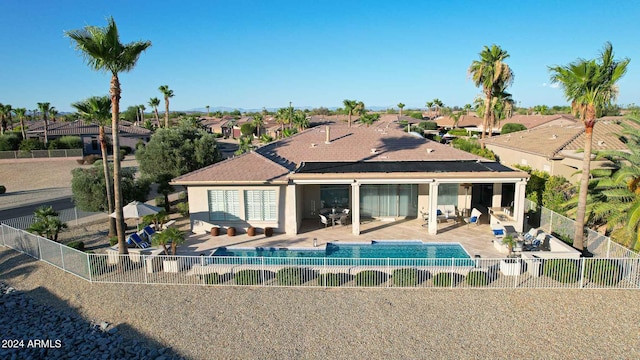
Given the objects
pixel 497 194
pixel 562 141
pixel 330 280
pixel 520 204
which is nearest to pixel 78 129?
pixel 330 280

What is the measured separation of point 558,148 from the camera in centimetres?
2597

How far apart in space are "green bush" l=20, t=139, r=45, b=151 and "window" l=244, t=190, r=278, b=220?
45.5 metres

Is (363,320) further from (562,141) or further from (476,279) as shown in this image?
(562,141)

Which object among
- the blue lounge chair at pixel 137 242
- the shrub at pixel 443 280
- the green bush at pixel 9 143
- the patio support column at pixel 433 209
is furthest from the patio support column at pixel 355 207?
the green bush at pixel 9 143

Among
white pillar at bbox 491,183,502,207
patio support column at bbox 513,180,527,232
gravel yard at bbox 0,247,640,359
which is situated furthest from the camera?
white pillar at bbox 491,183,502,207

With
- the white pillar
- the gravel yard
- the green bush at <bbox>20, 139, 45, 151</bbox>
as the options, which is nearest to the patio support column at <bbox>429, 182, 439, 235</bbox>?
the white pillar

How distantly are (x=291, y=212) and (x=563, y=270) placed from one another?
1171 cm

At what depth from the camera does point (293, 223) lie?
1986 centimetres

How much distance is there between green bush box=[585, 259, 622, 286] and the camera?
13.9 meters

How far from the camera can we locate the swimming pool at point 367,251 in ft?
56.1

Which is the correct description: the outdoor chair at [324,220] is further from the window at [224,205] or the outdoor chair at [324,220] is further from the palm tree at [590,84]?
the palm tree at [590,84]

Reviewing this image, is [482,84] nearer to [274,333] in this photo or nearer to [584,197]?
[584,197]

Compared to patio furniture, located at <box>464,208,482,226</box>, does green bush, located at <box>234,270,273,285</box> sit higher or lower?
lower

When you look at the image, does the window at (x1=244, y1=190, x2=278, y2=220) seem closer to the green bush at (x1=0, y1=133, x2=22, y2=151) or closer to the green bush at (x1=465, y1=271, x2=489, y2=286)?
the green bush at (x1=465, y1=271, x2=489, y2=286)
